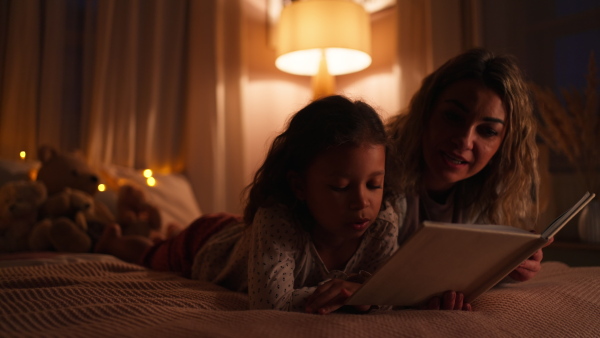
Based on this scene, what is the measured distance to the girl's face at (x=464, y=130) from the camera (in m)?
1.12

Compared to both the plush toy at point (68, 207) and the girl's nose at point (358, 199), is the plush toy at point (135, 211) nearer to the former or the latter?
the plush toy at point (68, 207)

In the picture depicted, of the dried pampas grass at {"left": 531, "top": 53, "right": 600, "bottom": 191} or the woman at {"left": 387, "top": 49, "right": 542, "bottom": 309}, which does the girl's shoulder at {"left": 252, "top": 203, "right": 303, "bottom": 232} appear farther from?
the dried pampas grass at {"left": 531, "top": 53, "right": 600, "bottom": 191}

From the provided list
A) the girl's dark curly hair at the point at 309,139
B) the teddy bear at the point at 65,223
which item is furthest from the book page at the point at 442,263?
the teddy bear at the point at 65,223

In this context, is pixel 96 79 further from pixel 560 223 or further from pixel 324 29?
pixel 560 223

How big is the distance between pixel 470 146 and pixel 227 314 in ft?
2.42

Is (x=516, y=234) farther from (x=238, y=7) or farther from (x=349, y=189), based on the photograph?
(x=238, y=7)

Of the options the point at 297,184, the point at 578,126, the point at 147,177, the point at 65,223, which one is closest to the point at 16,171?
the point at 65,223

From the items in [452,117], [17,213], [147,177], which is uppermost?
[452,117]

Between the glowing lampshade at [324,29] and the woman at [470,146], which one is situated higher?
the glowing lampshade at [324,29]

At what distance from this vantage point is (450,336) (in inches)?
23.6

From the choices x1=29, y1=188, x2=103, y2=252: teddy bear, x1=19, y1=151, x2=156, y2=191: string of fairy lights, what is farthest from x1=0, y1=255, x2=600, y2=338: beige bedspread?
x1=19, y1=151, x2=156, y2=191: string of fairy lights

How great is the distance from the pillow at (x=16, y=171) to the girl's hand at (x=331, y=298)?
54.6 inches

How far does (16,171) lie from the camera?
1.69m

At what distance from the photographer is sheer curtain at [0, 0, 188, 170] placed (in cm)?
201
